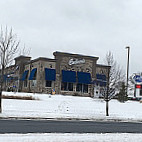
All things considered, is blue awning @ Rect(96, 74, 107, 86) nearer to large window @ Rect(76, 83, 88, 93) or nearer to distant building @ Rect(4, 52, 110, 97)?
distant building @ Rect(4, 52, 110, 97)

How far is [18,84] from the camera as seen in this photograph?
4859cm

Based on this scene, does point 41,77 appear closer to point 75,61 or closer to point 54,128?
point 75,61

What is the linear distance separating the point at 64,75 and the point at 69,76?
3.00 feet

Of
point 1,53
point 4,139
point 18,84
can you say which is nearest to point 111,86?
point 1,53

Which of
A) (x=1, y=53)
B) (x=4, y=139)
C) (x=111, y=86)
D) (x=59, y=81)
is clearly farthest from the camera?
(x=59, y=81)

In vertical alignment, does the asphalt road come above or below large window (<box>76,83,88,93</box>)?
below

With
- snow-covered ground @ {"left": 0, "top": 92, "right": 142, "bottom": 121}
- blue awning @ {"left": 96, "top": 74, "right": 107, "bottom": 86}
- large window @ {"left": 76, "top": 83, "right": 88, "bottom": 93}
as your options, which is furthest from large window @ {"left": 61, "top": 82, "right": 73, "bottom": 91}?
snow-covered ground @ {"left": 0, "top": 92, "right": 142, "bottom": 121}

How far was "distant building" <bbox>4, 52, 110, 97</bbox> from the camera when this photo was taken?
42.8 metres

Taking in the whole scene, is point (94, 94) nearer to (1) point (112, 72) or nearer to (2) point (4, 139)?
(1) point (112, 72)

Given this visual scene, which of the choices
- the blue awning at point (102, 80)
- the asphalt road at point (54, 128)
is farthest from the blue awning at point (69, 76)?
the asphalt road at point (54, 128)

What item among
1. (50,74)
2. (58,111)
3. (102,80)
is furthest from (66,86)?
(58,111)

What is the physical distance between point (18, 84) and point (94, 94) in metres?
14.4

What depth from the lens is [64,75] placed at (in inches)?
1710

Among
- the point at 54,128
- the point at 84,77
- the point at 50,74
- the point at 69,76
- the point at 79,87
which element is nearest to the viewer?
the point at 54,128
